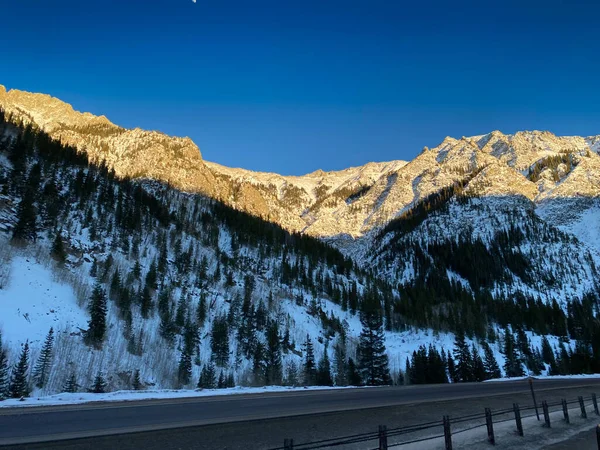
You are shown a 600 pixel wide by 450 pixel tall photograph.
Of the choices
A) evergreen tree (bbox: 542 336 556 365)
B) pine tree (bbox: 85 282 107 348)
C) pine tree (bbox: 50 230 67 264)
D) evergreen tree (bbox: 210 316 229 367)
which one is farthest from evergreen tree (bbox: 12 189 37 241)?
evergreen tree (bbox: 542 336 556 365)

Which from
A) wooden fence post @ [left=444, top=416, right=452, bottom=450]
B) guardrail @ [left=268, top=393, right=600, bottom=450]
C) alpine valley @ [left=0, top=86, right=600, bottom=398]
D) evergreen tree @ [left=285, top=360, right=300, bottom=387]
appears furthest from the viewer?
evergreen tree @ [left=285, top=360, right=300, bottom=387]

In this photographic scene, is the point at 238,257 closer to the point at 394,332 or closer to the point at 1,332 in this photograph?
the point at 394,332

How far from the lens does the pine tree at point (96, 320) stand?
171 ft

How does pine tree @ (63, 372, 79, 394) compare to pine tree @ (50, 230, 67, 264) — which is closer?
pine tree @ (63, 372, 79, 394)

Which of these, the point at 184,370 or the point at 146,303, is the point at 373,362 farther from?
the point at 146,303

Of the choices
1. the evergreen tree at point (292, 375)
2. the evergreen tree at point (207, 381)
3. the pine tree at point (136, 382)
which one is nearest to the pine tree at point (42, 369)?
the pine tree at point (136, 382)

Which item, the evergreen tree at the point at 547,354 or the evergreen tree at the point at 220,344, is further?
the evergreen tree at the point at 547,354

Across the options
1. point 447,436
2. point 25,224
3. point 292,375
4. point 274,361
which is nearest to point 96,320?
point 25,224

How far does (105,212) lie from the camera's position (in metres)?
101

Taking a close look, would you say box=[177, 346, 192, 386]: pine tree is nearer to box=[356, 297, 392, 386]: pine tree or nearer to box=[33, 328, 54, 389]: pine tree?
box=[33, 328, 54, 389]: pine tree

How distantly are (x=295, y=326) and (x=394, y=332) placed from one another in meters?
43.1

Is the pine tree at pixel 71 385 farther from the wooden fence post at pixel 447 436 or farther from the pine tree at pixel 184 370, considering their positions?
the wooden fence post at pixel 447 436

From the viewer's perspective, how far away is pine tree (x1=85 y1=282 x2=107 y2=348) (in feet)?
171

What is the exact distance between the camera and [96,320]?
53.7 meters
